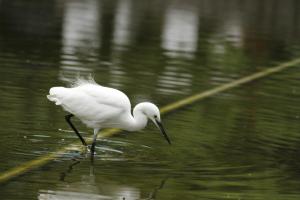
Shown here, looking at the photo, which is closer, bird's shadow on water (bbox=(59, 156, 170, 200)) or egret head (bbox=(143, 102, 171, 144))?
bird's shadow on water (bbox=(59, 156, 170, 200))

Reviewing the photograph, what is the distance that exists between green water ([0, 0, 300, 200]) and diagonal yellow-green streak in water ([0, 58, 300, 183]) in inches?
4.1

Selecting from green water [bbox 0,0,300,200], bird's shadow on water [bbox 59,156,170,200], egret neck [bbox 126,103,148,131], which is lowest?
green water [bbox 0,0,300,200]

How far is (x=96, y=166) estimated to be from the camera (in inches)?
458

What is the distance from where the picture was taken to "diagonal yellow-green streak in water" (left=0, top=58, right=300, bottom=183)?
10.9 meters

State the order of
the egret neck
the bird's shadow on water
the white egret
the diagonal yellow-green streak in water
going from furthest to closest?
the egret neck
the white egret
the diagonal yellow-green streak in water
the bird's shadow on water

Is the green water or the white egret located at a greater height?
the white egret

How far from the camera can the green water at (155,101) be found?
1095 cm

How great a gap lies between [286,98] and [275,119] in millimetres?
2210

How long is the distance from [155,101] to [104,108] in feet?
12.5

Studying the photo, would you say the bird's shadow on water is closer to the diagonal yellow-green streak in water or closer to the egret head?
the diagonal yellow-green streak in water

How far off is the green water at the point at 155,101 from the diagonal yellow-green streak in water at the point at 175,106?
10 centimetres

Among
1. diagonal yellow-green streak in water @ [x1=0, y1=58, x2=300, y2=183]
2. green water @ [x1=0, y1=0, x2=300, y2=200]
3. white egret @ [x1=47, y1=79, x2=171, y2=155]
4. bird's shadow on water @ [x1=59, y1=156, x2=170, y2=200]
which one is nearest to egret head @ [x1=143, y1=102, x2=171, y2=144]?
white egret @ [x1=47, y1=79, x2=171, y2=155]

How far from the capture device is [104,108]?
12273 mm

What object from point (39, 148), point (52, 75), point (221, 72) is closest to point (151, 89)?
point (52, 75)
